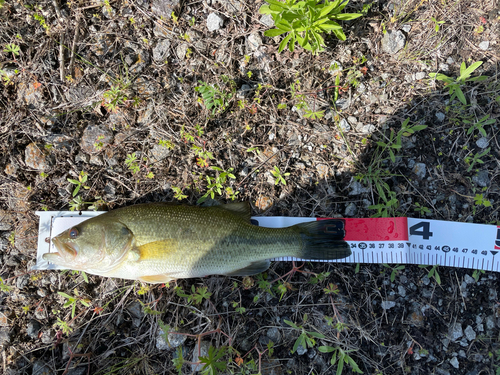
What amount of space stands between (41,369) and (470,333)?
5041 millimetres

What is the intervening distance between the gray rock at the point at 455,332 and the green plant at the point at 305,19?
11.9 feet

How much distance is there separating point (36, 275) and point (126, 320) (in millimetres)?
1213

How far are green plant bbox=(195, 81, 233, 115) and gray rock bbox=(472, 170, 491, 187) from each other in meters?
3.14

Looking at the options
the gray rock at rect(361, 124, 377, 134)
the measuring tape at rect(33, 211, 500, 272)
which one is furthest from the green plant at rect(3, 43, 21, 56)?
the gray rock at rect(361, 124, 377, 134)

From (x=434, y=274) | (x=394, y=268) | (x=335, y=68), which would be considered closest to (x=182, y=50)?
(x=335, y=68)

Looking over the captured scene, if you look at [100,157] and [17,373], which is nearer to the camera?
[17,373]

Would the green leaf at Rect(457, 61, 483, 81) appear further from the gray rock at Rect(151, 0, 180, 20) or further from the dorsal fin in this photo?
the gray rock at Rect(151, 0, 180, 20)

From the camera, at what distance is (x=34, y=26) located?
3.70 m

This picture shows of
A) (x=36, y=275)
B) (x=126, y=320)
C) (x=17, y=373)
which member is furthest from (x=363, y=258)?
(x=17, y=373)

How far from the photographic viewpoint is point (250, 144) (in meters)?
3.65

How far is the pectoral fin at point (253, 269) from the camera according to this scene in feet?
10.6

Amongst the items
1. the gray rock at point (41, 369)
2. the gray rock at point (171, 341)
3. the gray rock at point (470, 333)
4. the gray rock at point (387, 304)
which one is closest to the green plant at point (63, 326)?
the gray rock at point (41, 369)

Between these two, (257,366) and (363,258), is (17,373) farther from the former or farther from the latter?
(363,258)

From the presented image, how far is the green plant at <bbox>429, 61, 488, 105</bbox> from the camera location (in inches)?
136
